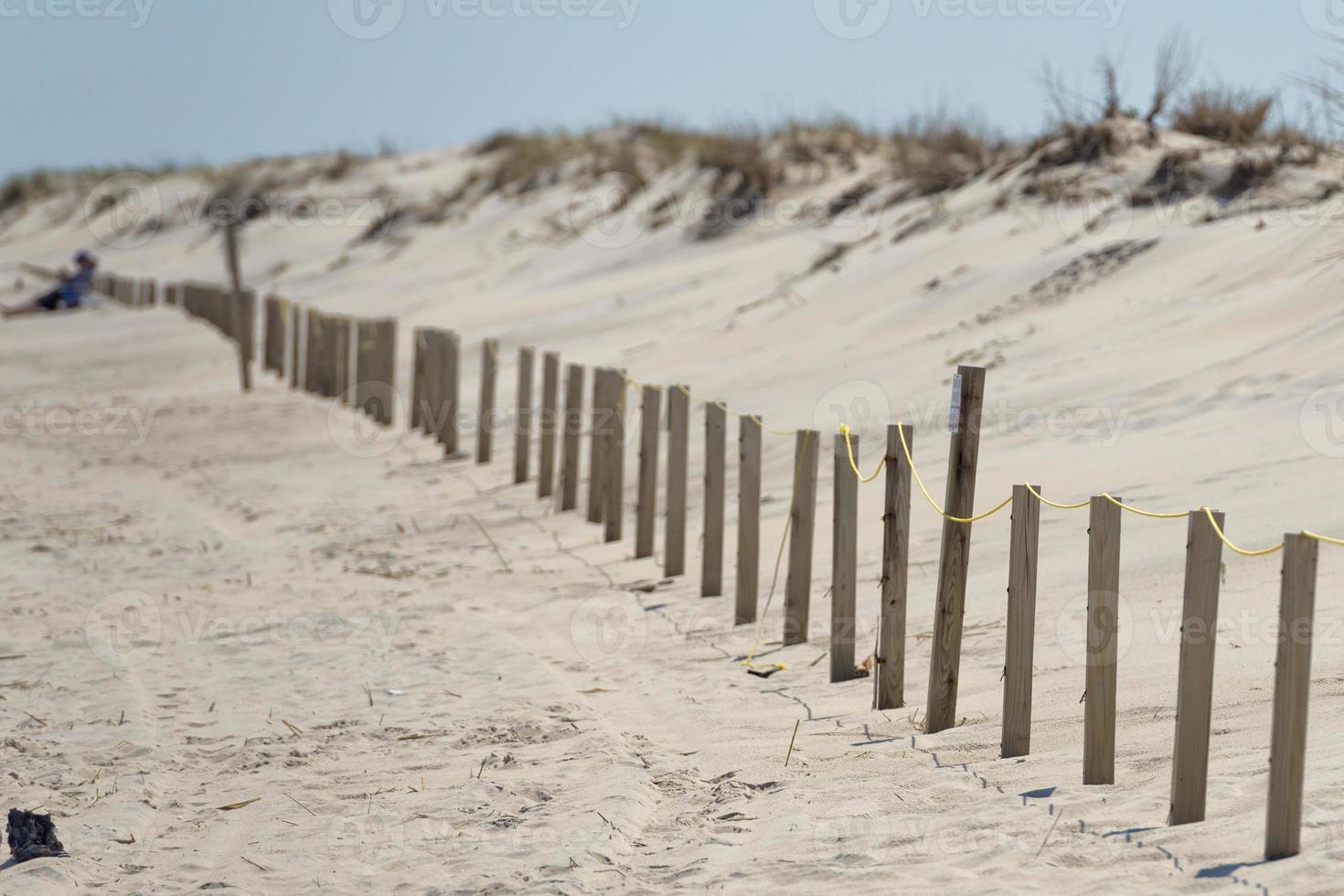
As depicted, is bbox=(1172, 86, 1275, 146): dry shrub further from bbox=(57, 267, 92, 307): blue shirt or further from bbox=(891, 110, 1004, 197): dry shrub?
bbox=(57, 267, 92, 307): blue shirt

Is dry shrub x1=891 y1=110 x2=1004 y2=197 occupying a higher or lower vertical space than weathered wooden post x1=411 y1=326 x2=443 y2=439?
higher

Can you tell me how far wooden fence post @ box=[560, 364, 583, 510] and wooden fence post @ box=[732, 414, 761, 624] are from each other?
2797mm

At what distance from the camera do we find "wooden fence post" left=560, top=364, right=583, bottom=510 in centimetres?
991

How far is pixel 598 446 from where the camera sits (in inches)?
371

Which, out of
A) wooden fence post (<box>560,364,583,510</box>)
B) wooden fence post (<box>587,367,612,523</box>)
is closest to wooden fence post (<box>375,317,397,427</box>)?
wooden fence post (<box>560,364,583,510</box>)

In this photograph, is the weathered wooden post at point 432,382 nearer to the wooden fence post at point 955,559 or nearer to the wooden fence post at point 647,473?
the wooden fence post at point 647,473

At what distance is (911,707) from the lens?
5.59 m

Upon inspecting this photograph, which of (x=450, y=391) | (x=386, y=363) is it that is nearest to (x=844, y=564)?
(x=450, y=391)

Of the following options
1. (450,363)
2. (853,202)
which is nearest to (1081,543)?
(450,363)

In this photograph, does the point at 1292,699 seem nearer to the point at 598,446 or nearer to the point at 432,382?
the point at 598,446

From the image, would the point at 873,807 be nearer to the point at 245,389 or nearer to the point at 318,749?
the point at 318,749

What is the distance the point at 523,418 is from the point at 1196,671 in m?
7.68

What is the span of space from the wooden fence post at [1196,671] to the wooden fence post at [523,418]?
24.8 ft

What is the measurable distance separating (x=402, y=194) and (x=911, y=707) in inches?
1369
